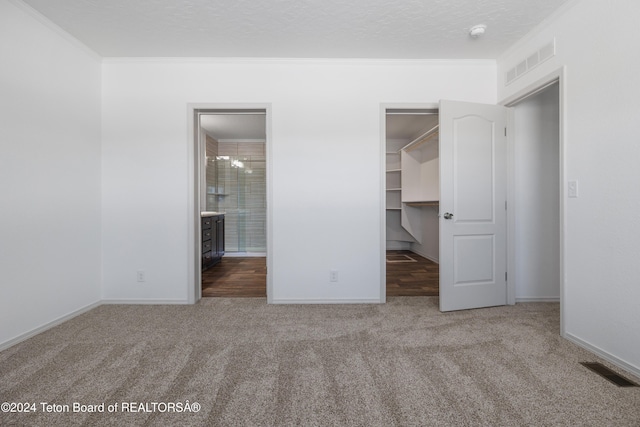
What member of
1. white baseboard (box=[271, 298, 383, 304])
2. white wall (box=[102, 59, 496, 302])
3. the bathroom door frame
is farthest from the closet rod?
white baseboard (box=[271, 298, 383, 304])

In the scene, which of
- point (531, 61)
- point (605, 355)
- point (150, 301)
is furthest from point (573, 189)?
point (150, 301)

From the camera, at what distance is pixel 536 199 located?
2.75 metres

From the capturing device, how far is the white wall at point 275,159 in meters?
2.72

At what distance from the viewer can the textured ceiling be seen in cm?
202

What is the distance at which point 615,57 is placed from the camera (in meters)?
1.67

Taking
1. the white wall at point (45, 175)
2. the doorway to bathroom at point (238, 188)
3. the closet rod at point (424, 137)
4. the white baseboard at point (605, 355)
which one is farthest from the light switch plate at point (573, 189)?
the doorway to bathroom at point (238, 188)

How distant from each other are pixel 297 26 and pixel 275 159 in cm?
118

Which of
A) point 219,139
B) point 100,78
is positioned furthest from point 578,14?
point 219,139

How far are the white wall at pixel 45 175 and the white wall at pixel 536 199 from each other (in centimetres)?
431

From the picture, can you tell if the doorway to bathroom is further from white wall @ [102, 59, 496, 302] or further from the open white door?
the open white door

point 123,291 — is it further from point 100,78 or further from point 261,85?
point 261,85

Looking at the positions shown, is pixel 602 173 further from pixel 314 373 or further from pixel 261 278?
pixel 261 278

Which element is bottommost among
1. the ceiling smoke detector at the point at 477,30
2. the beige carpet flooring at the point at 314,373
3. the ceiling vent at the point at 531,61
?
the beige carpet flooring at the point at 314,373

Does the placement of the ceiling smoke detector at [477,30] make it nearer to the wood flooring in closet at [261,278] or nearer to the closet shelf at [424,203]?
the closet shelf at [424,203]
